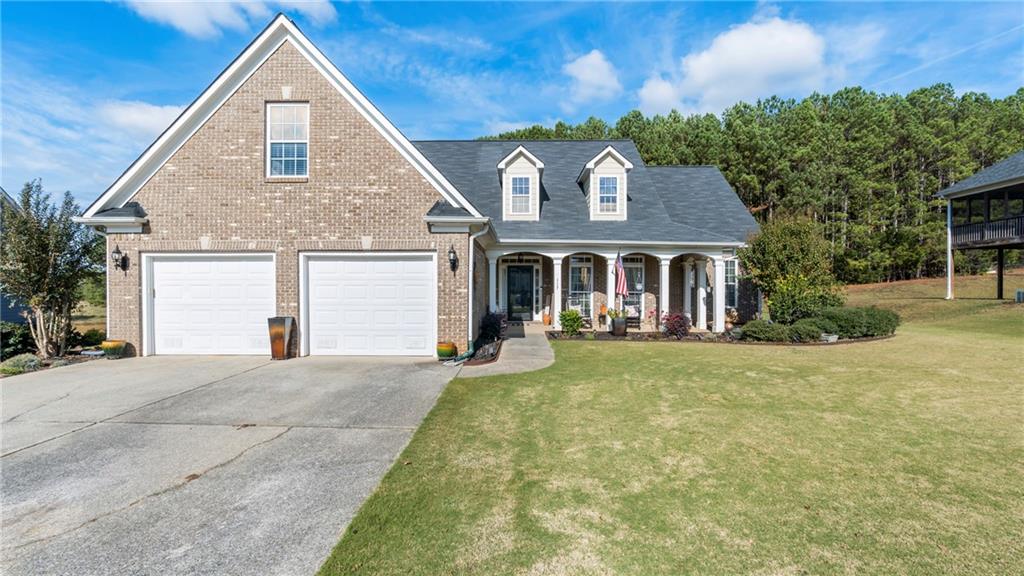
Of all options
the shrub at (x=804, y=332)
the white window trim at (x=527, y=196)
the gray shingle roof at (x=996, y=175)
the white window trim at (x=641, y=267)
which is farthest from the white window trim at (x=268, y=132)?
→ the gray shingle roof at (x=996, y=175)

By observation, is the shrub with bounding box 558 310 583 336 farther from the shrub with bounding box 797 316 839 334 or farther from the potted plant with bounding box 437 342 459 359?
the shrub with bounding box 797 316 839 334

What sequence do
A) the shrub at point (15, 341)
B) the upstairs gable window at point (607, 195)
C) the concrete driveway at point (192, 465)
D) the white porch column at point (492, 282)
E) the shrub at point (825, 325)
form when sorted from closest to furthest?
the concrete driveway at point (192, 465) < the shrub at point (15, 341) < the shrub at point (825, 325) < the white porch column at point (492, 282) < the upstairs gable window at point (607, 195)

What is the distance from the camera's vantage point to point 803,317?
1393 centimetres

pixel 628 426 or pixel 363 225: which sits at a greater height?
pixel 363 225

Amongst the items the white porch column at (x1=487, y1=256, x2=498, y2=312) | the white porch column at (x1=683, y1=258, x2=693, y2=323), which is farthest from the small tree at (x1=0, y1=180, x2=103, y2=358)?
the white porch column at (x1=683, y1=258, x2=693, y2=323)

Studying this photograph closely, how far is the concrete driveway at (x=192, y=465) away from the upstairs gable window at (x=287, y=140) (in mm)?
5060

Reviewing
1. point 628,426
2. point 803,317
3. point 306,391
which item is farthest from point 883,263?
point 306,391

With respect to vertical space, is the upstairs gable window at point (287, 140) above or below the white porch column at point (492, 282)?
above

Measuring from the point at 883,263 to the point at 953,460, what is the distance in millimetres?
35829

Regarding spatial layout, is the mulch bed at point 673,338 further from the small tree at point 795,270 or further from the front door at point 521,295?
the front door at point 521,295

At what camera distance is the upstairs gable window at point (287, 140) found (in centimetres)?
1045

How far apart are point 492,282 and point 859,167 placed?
33449mm

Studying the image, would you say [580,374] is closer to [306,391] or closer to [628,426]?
[628,426]

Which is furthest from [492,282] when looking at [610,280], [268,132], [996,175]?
[996,175]
